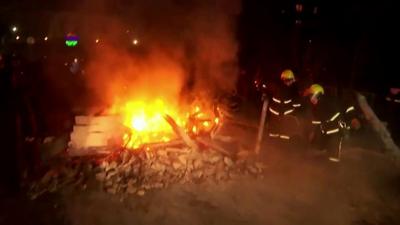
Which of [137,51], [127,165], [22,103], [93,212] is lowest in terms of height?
[93,212]

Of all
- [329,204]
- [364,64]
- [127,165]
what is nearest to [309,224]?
[329,204]

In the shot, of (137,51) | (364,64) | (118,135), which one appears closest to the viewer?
(118,135)

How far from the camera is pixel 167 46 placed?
10883mm

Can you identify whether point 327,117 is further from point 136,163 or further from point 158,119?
point 136,163

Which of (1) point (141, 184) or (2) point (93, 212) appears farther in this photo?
(1) point (141, 184)

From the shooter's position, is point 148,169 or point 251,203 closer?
point 251,203

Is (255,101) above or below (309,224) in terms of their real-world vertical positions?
above

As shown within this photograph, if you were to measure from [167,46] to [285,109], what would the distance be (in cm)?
473

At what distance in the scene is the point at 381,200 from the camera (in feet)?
22.0

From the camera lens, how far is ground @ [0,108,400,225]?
5691mm

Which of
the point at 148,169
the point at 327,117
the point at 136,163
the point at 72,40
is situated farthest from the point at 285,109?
the point at 72,40

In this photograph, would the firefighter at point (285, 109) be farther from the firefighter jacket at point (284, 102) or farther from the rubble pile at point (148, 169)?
the rubble pile at point (148, 169)

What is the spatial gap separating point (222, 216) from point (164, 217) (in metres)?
0.96

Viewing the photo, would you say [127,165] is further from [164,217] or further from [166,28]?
[166,28]
